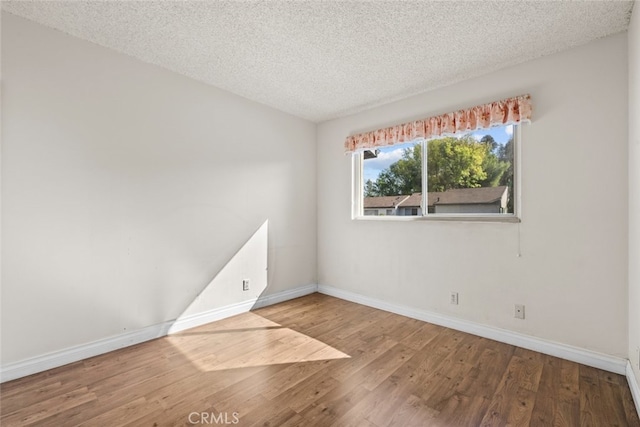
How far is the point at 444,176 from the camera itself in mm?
3113

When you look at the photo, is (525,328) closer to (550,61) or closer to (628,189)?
(628,189)

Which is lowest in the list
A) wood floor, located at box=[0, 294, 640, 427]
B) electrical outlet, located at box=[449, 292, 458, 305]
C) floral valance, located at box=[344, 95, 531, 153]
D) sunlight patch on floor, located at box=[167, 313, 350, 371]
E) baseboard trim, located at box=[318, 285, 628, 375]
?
wood floor, located at box=[0, 294, 640, 427]

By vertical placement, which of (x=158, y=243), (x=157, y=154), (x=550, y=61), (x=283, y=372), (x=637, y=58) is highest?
(x=550, y=61)

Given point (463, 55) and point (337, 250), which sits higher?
point (463, 55)

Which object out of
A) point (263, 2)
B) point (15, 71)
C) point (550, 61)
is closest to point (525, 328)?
point (550, 61)

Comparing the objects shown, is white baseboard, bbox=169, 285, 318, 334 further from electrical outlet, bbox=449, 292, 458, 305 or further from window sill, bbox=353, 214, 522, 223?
electrical outlet, bbox=449, 292, 458, 305

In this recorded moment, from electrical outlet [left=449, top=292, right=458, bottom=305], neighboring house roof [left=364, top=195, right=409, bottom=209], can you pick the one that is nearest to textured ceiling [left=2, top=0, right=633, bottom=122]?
neighboring house roof [left=364, top=195, right=409, bottom=209]

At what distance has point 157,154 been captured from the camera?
8.88ft

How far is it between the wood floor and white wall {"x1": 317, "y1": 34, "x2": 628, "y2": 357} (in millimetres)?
392

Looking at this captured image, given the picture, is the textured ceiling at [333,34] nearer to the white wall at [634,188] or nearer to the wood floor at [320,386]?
the white wall at [634,188]

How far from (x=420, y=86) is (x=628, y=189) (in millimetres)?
1933

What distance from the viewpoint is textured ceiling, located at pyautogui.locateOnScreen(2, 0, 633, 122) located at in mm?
1926

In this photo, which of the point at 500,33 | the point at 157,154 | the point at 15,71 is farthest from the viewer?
the point at 157,154

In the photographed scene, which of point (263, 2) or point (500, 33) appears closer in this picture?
point (263, 2)
